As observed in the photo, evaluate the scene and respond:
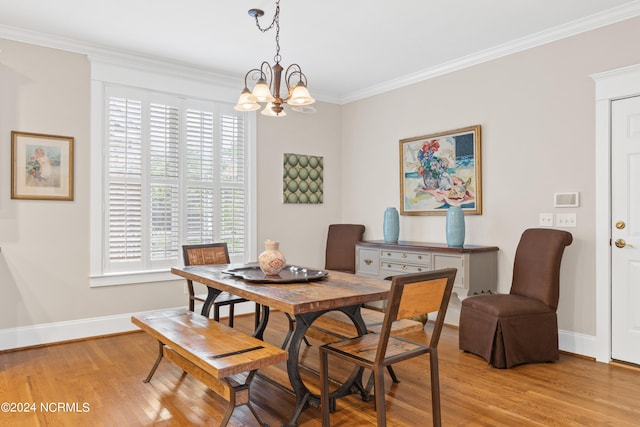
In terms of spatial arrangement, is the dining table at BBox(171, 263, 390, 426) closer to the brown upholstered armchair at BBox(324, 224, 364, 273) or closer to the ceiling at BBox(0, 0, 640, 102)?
the ceiling at BBox(0, 0, 640, 102)

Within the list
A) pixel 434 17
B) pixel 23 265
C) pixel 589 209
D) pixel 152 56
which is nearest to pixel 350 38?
pixel 434 17

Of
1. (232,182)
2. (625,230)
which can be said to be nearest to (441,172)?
(625,230)

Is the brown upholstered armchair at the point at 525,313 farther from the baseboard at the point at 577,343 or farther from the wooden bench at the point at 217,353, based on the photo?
the wooden bench at the point at 217,353

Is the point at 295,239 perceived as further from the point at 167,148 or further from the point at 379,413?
the point at 379,413

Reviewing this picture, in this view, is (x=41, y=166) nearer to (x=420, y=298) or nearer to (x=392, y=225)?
(x=392, y=225)

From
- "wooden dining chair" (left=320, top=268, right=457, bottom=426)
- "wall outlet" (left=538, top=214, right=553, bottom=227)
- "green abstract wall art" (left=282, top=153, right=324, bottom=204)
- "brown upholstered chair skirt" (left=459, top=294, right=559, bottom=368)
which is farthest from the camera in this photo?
"green abstract wall art" (left=282, top=153, right=324, bottom=204)

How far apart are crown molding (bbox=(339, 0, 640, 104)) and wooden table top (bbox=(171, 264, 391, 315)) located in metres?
2.69

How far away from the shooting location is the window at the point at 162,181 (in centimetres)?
427

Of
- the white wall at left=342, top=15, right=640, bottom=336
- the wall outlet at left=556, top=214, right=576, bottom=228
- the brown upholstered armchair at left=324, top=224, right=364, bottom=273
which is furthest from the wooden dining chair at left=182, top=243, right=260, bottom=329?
the wall outlet at left=556, top=214, right=576, bottom=228

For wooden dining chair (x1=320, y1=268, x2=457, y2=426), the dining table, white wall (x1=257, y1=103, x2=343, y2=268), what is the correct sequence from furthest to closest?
1. white wall (x1=257, y1=103, x2=343, y2=268)
2. the dining table
3. wooden dining chair (x1=320, y1=268, x2=457, y2=426)

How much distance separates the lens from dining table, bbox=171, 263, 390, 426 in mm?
2285

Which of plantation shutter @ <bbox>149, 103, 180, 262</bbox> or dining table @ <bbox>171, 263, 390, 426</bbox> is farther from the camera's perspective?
plantation shutter @ <bbox>149, 103, 180, 262</bbox>

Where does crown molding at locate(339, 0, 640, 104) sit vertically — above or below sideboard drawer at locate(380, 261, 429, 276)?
above

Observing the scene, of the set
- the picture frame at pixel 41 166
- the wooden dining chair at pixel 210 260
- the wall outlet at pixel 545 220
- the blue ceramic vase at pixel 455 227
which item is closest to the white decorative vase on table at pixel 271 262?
the wooden dining chair at pixel 210 260
